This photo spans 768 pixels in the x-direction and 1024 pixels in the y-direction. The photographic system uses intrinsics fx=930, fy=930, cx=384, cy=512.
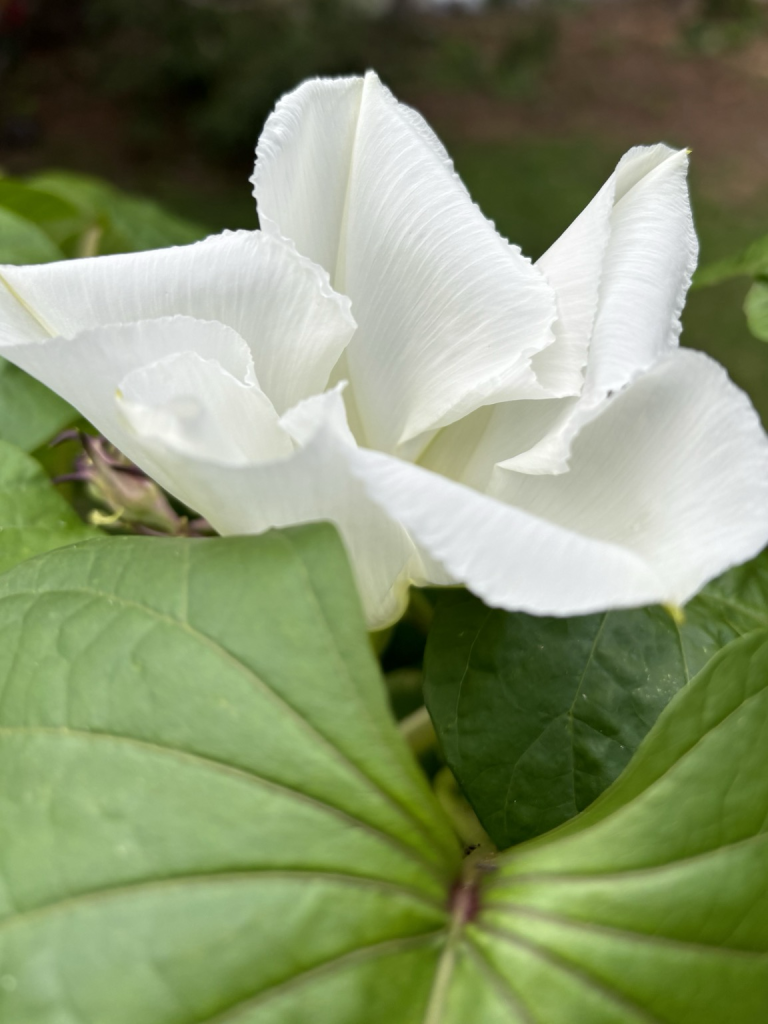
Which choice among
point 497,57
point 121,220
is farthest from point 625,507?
point 497,57

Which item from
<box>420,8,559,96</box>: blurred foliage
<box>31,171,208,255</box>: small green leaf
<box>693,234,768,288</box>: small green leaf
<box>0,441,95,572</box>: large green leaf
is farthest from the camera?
<box>420,8,559,96</box>: blurred foliage

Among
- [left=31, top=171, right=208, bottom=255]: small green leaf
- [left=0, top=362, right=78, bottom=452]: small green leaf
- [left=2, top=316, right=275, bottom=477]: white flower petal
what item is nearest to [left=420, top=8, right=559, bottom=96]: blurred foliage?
[left=31, top=171, right=208, bottom=255]: small green leaf

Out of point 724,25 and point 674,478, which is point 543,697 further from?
point 724,25

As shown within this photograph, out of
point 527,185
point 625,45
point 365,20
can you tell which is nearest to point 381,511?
point 527,185

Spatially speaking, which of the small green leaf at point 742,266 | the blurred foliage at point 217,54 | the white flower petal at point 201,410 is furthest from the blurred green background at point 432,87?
the white flower petal at point 201,410

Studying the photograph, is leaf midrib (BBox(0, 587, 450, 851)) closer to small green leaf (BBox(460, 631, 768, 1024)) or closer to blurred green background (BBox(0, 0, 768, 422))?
small green leaf (BBox(460, 631, 768, 1024))

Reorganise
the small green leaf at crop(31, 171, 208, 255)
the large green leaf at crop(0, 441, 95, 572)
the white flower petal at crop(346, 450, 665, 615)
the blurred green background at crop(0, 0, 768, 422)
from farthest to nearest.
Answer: the blurred green background at crop(0, 0, 768, 422) < the small green leaf at crop(31, 171, 208, 255) < the large green leaf at crop(0, 441, 95, 572) < the white flower petal at crop(346, 450, 665, 615)

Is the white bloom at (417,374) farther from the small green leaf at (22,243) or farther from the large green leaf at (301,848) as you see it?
the small green leaf at (22,243)
